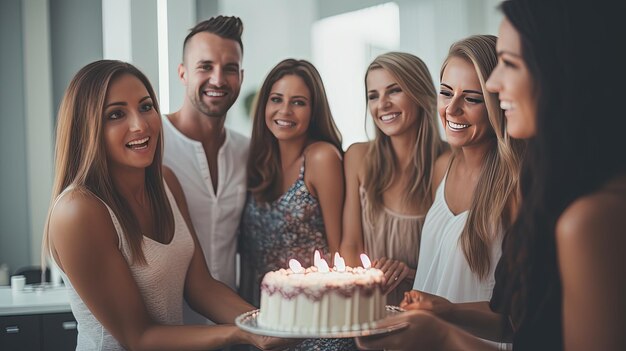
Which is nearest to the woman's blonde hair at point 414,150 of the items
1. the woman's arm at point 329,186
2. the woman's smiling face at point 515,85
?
the woman's arm at point 329,186

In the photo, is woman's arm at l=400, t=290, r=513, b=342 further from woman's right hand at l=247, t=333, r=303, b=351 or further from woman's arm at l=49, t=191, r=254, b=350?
woman's arm at l=49, t=191, r=254, b=350

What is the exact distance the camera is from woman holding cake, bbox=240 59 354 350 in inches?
115

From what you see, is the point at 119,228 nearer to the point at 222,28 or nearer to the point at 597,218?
the point at 222,28

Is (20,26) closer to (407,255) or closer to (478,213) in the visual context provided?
(407,255)

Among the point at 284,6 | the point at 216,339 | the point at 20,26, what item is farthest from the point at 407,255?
the point at 284,6

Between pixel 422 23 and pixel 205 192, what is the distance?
261 cm

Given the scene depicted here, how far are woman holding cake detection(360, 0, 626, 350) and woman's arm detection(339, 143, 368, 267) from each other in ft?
4.60

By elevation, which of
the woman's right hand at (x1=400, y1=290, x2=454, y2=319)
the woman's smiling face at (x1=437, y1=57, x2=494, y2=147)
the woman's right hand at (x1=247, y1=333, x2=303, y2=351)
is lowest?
the woman's right hand at (x1=247, y1=333, x2=303, y2=351)

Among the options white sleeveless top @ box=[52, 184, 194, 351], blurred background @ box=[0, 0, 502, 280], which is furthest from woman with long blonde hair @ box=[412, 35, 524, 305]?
blurred background @ box=[0, 0, 502, 280]

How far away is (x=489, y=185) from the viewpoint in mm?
2297

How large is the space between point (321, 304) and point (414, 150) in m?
1.21

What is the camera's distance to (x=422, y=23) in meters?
5.00

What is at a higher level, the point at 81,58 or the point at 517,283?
the point at 81,58

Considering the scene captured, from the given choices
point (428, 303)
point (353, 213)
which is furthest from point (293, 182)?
point (428, 303)
